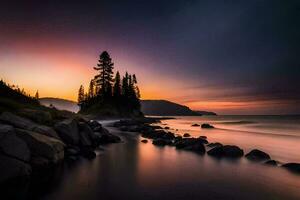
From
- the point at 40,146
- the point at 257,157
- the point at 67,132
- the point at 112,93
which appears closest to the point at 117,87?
the point at 112,93

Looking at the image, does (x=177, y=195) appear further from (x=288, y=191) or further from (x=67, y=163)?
(x=67, y=163)

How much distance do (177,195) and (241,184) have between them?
4.66 m

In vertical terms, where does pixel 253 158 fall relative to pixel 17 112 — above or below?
below

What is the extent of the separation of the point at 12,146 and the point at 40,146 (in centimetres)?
227

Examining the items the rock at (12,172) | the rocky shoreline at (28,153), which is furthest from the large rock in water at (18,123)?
the rock at (12,172)

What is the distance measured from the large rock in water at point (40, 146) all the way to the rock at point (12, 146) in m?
0.92

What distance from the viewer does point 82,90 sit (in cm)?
11838

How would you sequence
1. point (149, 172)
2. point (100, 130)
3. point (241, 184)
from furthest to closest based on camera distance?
point (100, 130), point (149, 172), point (241, 184)

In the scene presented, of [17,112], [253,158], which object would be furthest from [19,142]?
[253,158]

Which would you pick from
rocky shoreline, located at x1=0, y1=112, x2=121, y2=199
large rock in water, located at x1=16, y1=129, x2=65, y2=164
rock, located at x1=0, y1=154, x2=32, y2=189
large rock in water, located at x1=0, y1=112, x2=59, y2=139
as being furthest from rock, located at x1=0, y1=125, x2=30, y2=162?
large rock in water, located at x1=0, y1=112, x2=59, y2=139

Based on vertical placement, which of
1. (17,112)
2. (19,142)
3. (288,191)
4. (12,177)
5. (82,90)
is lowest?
(288,191)

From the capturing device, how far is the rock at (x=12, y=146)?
39.8 ft

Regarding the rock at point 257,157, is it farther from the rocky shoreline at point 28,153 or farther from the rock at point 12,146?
the rock at point 12,146

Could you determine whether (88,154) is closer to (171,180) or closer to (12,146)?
(12,146)
